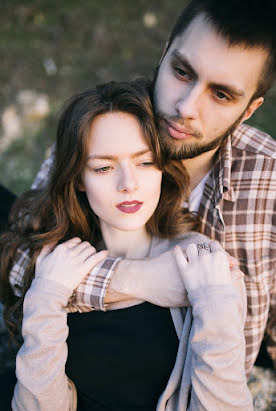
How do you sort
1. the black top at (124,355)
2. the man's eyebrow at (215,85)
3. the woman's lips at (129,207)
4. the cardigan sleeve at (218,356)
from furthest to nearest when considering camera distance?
the man's eyebrow at (215,85) < the woman's lips at (129,207) < the black top at (124,355) < the cardigan sleeve at (218,356)

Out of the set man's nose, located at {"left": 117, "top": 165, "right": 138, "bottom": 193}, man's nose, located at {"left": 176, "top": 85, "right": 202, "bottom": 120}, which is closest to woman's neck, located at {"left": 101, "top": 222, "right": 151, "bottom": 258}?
man's nose, located at {"left": 117, "top": 165, "right": 138, "bottom": 193}

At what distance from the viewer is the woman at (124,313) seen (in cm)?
162

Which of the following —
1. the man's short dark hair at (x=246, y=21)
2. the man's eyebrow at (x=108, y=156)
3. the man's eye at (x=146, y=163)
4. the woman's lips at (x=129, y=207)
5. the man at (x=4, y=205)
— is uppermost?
the man's short dark hair at (x=246, y=21)

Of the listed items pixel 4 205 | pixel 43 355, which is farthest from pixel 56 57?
pixel 43 355

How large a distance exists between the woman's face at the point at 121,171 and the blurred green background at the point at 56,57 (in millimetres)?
2574

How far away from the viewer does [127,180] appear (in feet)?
6.13

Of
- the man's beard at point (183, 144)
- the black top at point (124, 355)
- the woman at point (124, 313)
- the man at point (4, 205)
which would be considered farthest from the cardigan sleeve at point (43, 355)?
the man at point (4, 205)

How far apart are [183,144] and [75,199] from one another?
780 millimetres

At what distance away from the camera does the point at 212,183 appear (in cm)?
250

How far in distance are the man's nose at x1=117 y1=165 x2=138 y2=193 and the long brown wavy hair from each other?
187 mm

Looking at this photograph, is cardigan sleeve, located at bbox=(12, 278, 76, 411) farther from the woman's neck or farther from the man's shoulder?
the man's shoulder

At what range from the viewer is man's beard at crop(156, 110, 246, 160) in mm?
2154

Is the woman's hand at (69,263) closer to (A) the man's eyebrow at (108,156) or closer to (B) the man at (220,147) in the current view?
(B) the man at (220,147)

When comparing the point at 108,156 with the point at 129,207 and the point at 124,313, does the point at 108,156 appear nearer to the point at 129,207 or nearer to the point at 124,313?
the point at 129,207
